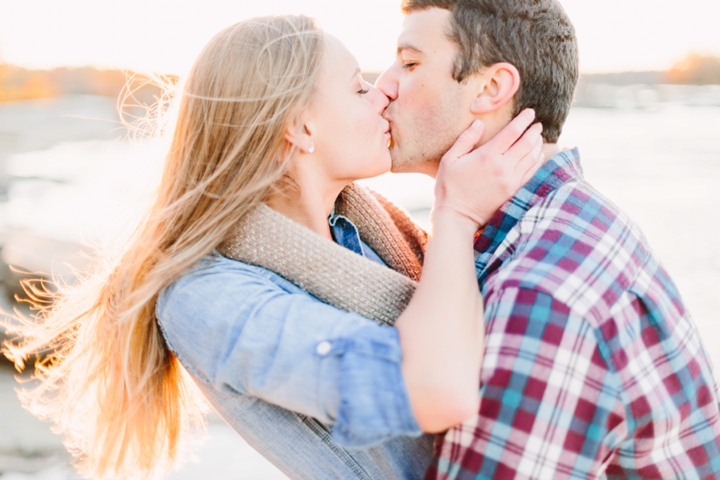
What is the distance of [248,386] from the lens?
1303 millimetres

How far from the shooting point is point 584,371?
1.31m

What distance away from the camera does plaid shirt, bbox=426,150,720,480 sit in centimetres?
130

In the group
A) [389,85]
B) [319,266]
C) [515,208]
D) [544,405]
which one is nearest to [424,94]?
[389,85]

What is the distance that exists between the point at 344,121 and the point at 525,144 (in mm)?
536

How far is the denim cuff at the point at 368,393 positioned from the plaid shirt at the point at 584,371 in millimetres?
202

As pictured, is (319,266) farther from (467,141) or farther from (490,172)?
(467,141)

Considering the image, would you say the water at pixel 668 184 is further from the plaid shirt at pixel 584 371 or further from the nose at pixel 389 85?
the plaid shirt at pixel 584 371

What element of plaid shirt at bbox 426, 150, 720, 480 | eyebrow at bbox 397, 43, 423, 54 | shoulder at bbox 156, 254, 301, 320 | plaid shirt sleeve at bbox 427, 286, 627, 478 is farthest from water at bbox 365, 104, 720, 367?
plaid shirt sleeve at bbox 427, 286, 627, 478

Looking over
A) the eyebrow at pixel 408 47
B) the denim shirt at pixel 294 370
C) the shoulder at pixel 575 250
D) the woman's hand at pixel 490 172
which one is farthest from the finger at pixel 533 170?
the denim shirt at pixel 294 370

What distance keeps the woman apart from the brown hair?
210 mm

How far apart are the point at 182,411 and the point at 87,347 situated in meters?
0.37

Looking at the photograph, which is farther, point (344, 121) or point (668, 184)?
point (668, 184)

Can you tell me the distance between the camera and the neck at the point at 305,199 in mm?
1825

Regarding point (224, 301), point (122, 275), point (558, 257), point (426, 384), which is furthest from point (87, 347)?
point (558, 257)
